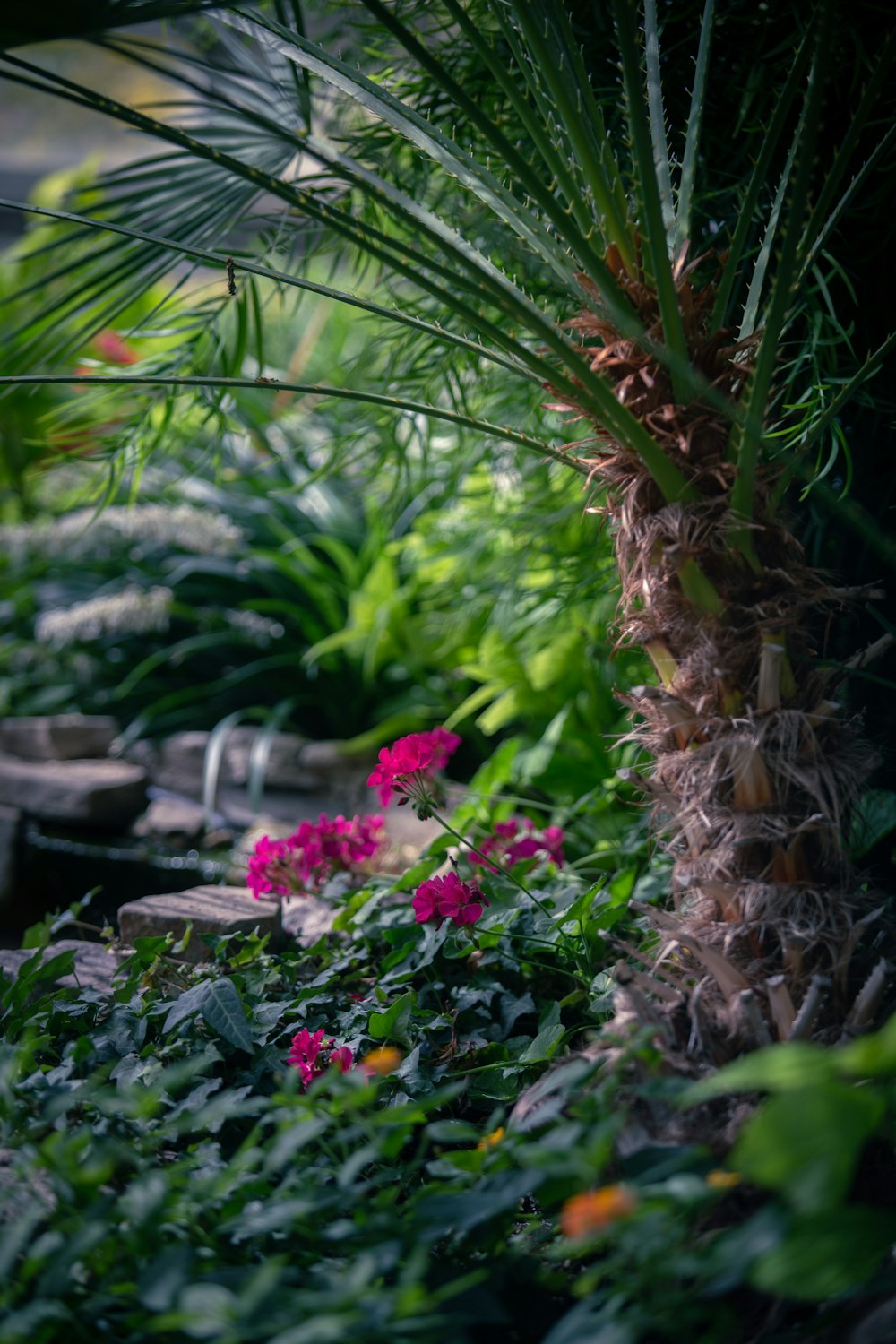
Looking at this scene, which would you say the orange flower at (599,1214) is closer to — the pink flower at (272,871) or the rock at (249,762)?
the pink flower at (272,871)

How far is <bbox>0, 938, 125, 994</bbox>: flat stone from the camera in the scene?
1.46 metres

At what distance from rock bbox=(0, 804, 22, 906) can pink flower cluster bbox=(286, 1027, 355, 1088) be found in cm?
154

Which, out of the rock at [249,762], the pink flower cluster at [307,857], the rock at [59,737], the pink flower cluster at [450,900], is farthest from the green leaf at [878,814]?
the rock at [59,737]

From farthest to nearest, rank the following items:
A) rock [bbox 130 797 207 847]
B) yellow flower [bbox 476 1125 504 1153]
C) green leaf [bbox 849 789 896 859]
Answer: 1. rock [bbox 130 797 207 847]
2. green leaf [bbox 849 789 896 859]
3. yellow flower [bbox 476 1125 504 1153]

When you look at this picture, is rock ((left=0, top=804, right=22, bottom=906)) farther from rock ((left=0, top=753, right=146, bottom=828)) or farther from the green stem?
the green stem

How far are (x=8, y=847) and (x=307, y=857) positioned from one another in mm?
1262

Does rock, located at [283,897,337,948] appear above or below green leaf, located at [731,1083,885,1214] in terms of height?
below

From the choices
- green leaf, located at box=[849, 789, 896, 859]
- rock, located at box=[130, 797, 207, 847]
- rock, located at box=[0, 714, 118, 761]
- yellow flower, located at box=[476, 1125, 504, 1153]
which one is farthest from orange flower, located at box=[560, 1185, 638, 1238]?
rock, located at box=[0, 714, 118, 761]

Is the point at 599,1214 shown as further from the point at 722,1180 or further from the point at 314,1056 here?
the point at 314,1056

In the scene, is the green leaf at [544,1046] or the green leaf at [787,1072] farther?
the green leaf at [544,1046]

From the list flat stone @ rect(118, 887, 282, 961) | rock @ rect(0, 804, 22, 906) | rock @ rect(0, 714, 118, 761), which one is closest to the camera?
flat stone @ rect(118, 887, 282, 961)

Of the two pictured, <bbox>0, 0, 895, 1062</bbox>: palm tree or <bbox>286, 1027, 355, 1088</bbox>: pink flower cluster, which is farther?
<bbox>286, 1027, 355, 1088</bbox>: pink flower cluster

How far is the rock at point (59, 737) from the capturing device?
11.0ft

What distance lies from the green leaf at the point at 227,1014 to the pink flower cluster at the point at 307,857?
38 cm
